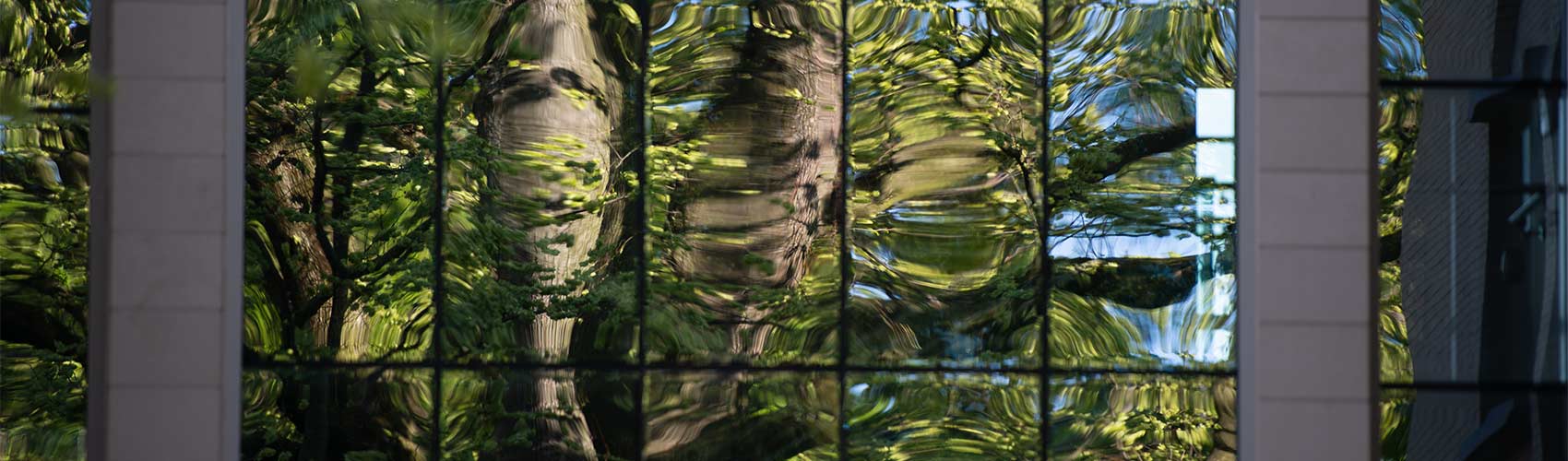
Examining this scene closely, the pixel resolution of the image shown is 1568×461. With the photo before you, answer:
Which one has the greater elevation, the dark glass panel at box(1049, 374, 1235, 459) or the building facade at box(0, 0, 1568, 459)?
the building facade at box(0, 0, 1568, 459)

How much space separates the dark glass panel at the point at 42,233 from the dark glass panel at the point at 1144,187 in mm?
3867

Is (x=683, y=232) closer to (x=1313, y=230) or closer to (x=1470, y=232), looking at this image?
(x=1313, y=230)

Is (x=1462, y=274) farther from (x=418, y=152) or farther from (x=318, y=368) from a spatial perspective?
(x=318, y=368)

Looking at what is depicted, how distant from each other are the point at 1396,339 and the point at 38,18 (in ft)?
18.1

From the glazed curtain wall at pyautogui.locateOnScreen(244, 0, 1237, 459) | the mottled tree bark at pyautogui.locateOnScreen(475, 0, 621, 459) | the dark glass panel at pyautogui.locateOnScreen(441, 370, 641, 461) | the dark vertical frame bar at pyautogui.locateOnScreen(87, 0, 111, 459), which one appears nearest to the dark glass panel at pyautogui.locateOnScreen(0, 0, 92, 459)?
the dark vertical frame bar at pyautogui.locateOnScreen(87, 0, 111, 459)

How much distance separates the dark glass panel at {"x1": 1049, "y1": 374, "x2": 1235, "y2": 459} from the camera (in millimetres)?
3719

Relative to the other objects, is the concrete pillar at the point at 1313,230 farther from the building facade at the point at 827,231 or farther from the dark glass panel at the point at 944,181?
the dark glass panel at the point at 944,181

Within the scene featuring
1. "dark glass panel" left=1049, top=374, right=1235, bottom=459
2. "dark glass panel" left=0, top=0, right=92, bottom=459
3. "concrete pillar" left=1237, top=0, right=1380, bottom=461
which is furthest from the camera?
"dark glass panel" left=1049, top=374, right=1235, bottom=459

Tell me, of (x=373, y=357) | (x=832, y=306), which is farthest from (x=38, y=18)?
(x=832, y=306)

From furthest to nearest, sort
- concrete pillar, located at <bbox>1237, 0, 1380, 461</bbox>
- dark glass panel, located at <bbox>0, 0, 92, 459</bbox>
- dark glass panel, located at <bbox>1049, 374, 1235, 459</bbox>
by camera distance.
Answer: dark glass panel, located at <bbox>1049, 374, 1235, 459</bbox> → dark glass panel, located at <bbox>0, 0, 92, 459</bbox> → concrete pillar, located at <bbox>1237, 0, 1380, 461</bbox>

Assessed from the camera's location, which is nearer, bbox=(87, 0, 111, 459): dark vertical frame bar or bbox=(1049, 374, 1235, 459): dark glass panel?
bbox=(87, 0, 111, 459): dark vertical frame bar

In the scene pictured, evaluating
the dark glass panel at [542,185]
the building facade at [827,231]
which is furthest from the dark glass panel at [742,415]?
the dark glass panel at [542,185]

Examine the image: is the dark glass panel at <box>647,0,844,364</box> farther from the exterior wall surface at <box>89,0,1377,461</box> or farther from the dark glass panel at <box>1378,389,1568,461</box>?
the dark glass panel at <box>1378,389,1568,461</box>

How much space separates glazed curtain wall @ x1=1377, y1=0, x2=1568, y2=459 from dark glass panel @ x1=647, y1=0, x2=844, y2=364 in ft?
7.36
